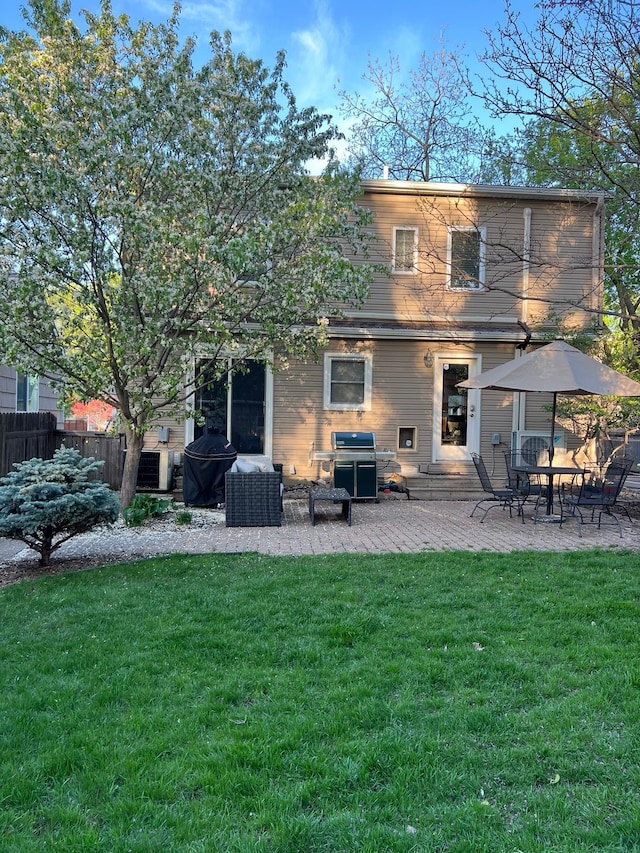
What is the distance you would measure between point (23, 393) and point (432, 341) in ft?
30.0

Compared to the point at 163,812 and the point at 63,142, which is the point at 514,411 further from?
the point at 163,812

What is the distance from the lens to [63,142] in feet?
22.7

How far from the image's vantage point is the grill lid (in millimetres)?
10539

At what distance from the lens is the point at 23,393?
13484mm

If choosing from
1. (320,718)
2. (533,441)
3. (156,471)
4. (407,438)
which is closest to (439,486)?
(407,438)

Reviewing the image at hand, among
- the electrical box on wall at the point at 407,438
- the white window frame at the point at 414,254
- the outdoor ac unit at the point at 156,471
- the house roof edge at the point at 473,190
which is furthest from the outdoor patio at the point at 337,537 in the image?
the house roof edge at the point at 473,190

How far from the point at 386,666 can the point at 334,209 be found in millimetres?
6757

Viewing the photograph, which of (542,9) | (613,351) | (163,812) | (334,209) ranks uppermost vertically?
(542,9)

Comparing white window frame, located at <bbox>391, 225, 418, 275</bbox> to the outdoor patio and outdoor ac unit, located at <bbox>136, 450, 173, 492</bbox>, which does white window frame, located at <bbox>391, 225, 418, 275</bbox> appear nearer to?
the outdoor patio

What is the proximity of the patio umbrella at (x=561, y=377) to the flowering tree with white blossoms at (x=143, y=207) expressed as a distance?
8.01 feet

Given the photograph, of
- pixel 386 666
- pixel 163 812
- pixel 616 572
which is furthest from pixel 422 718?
pixel 616 572

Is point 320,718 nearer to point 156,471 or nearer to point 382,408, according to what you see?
point 156,471

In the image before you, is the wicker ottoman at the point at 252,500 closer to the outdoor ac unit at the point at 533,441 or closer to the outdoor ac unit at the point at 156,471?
the outdoor ac unit at the point at 156,471

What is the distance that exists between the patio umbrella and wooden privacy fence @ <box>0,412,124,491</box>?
20.9ft
